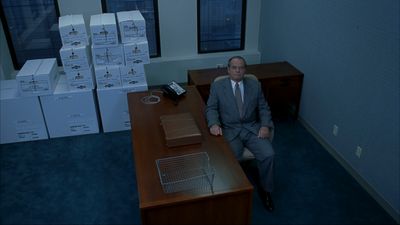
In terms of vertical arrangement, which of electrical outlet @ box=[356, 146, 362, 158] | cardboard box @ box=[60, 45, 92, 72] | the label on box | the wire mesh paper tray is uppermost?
cardboard box @ box=[60, 45, 92, 72]

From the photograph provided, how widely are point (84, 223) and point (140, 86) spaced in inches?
63.4

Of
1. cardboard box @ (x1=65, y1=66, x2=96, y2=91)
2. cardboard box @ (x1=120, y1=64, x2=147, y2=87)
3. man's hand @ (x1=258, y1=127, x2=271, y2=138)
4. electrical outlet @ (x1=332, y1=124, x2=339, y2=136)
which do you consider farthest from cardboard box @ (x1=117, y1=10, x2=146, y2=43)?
electrical outlet @ (x1=332, y1=124, x2=339, y2=136)

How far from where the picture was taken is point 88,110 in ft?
12.4

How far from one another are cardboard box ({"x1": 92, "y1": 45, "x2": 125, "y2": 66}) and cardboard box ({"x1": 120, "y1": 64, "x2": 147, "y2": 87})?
0.30 ft

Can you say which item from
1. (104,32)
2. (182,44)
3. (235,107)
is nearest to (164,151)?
(235,107)

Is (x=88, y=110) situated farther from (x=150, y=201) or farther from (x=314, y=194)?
(x=314, y=194)

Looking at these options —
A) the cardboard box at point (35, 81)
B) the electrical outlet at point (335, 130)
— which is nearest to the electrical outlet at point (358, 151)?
the electrical outlet at point (335, 130)

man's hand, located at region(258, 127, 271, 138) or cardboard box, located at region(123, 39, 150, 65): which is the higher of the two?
cardboard box, located at region(123, 39, 150, 65)

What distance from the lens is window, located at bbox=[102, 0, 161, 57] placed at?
459 centimetres

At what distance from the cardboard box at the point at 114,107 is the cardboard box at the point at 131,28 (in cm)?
54

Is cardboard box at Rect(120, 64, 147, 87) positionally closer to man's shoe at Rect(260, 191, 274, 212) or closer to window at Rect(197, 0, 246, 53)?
window at Rect(197, 0, 246, 53)

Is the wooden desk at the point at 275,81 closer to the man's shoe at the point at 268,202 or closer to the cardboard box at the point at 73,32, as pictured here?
the cardboard box at the point at 73,32

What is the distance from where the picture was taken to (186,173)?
2123 millimetres

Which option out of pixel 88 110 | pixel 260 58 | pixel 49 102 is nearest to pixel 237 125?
pixel 88 110
